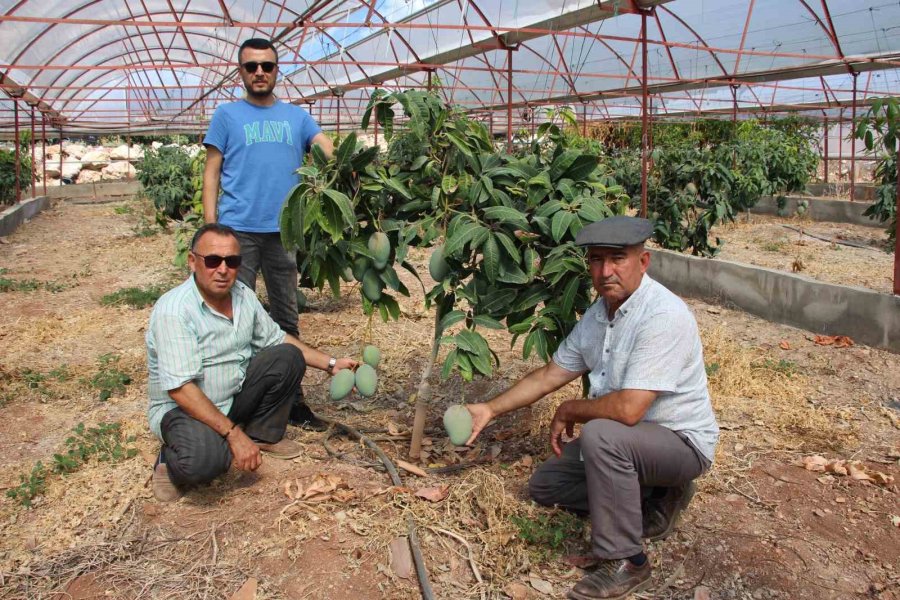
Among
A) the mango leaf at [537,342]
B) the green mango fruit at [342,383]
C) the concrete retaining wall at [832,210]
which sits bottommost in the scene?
the green mango fruit at [342,383]

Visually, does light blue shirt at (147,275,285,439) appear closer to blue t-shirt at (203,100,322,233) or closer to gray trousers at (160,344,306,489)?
gray trousers at (160,344,306,489)

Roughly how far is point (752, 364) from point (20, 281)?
6.38m

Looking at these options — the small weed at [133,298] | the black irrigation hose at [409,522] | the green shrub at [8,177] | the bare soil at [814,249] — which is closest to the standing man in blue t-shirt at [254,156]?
the black irrigation hose at [409,522]

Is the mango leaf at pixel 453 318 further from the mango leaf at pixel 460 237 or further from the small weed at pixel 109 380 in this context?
the small weed at pixel 109 380

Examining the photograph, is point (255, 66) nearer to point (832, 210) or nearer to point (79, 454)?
point (79, 454)

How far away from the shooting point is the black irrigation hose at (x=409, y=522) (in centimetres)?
212

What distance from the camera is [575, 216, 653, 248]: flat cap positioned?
2.12 metres

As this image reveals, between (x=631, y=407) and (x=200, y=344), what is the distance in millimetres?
1459

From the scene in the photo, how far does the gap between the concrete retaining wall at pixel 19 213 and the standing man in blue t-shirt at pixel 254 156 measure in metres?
8.71

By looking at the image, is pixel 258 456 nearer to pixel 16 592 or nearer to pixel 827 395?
pixel 16 592

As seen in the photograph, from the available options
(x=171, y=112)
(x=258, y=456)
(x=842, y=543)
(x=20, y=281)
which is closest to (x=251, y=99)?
(x=258, y=456)

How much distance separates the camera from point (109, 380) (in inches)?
153

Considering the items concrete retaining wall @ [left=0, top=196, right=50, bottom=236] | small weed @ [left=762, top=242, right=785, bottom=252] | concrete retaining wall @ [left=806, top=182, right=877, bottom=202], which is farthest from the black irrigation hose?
concrete retaining wall @ [left=806, top=182, right=877, bottom=202]

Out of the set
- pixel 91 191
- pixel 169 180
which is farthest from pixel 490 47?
pixel 91 191
